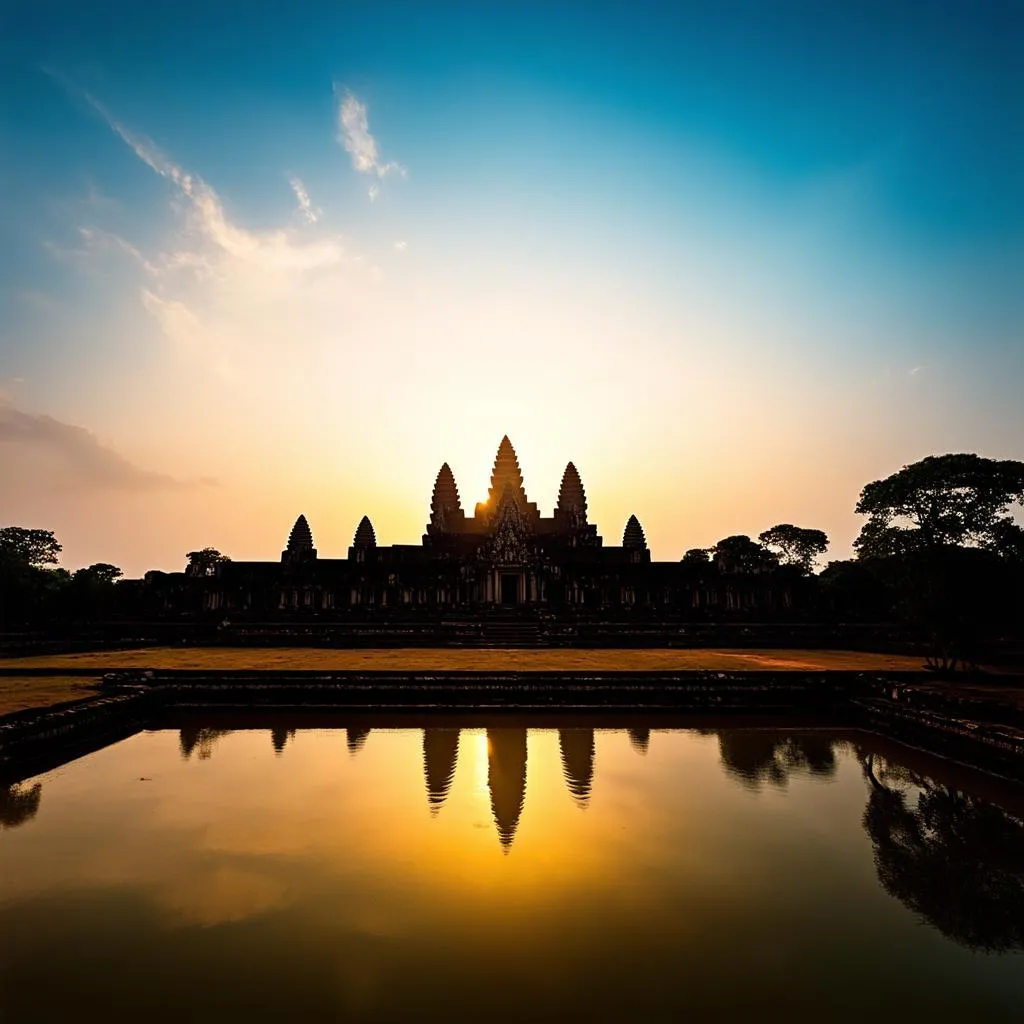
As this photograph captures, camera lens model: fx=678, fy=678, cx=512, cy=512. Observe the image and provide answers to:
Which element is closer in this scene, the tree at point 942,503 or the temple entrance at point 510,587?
the tree at point 942,503

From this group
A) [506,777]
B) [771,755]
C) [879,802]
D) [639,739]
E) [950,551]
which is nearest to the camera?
[879,802]

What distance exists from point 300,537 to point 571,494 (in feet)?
86.7

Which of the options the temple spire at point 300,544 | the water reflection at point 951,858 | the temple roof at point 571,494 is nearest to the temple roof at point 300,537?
the temple spire at point 300,544

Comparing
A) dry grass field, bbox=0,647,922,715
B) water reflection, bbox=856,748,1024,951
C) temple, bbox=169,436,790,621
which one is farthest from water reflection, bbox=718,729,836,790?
temple, bbox=169,436,790,621

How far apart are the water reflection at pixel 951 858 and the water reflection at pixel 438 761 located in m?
5.88

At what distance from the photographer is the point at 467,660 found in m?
22.9

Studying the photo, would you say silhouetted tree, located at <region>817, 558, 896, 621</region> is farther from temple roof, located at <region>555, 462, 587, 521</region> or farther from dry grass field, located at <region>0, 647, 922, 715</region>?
temple roof, located at <region>555, 462, 587, 521</region>

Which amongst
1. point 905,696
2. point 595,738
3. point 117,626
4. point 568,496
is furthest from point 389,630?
point 568,496

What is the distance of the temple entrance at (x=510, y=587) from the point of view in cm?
4484

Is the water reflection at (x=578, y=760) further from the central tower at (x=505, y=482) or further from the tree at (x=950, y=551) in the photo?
the central tower at (x=505, y=482)

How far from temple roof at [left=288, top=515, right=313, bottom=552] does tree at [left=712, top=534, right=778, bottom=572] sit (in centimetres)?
3911

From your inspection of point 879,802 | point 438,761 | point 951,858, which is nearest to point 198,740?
point 438,761

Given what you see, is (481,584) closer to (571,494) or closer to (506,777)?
(571,494)

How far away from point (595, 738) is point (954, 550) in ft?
52.4
